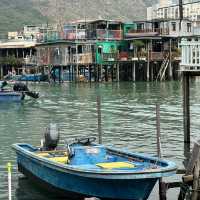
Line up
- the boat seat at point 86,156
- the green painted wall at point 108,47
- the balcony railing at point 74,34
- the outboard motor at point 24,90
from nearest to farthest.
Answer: the boat seat at point 86,156 < the outboard motor at point 24,90 < the green painted wall at point 108,47 < the balcony railing at point 74,34

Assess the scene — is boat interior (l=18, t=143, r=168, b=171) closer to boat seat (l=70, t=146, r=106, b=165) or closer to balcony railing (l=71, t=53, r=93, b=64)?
boat seat (l=70, t=146, r=106, b=165)

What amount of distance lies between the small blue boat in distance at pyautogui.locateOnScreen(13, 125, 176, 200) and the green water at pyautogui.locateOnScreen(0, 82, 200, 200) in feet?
2.87

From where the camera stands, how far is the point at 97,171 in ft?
52.7

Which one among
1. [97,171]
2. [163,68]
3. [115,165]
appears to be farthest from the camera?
[163,68]

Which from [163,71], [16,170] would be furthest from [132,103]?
[163,71]

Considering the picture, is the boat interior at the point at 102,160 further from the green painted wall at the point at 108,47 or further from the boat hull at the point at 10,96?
the green painted wall at the point at 108,47

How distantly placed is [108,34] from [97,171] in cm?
7309

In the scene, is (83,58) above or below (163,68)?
above

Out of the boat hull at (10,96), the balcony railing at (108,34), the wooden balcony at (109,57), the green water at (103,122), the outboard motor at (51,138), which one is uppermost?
the balcony railing at (108,34)

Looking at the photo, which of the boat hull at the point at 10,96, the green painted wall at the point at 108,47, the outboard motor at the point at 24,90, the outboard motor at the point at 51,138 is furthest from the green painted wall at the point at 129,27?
the outboard motor at the point at 51,138

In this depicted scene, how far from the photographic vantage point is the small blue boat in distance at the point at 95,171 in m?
15.9

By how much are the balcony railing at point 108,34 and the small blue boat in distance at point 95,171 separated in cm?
6757

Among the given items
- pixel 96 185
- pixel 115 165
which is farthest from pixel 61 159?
pixel 96 185

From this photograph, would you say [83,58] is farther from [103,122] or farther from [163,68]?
[103,122]
